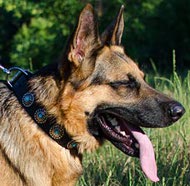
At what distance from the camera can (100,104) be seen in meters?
3.83

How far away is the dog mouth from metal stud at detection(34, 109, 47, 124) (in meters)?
0.35

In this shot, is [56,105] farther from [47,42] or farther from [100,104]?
[47,42]

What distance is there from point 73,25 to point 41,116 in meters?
6.18

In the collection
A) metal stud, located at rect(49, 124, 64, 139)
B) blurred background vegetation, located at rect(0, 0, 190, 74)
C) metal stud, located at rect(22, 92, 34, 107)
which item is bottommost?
blurred background vegetation, located at rect(0, 0, 190, 74)

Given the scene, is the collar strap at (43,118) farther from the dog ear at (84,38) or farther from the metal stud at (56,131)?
the dog ear at (84,38)

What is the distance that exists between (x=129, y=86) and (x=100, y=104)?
24 centimetres

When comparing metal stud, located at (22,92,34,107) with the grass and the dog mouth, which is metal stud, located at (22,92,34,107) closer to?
the dog mouth

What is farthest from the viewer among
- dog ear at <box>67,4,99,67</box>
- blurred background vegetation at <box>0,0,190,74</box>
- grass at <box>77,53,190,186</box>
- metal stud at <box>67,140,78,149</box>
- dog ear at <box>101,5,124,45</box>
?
blurred background vegetation at <box>0,0,190,74</box>

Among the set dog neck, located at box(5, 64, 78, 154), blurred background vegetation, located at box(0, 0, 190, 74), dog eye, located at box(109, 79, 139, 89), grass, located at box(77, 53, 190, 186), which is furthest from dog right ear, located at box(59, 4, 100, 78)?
blurred background vegetation, located at box(0, 0, 190, 74)

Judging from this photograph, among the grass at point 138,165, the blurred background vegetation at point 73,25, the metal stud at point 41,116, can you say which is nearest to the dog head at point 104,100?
the metal stud at point 41,116

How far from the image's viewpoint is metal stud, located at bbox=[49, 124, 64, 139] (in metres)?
3.79

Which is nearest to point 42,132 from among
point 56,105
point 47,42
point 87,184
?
point 56,105

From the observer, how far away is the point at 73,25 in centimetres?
983

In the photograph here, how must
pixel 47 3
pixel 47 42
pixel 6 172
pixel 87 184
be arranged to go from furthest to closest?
pixel 47 42 < pixel 47 3 < pixel 87 184 < pixel 6 172
